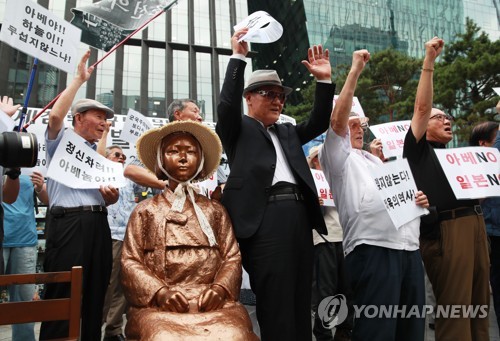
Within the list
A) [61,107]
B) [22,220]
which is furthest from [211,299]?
[22,220]

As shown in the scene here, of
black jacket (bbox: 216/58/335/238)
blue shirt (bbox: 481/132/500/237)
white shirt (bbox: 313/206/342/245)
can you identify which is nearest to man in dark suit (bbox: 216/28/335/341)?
black jacket (bbox: 216/58/335/238)

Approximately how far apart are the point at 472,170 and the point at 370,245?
1211 millimetres

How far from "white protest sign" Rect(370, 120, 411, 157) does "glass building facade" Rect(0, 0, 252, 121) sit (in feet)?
75.0

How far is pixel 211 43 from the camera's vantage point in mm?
29234

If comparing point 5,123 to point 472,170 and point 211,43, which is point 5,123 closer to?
point 472,170

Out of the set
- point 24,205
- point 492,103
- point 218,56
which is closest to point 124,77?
point 218,56

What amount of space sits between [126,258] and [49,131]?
130 centimetres

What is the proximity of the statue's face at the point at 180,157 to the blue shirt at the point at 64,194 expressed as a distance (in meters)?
0.86

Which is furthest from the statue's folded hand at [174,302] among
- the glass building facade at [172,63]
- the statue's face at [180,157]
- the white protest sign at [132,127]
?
the glass building facade at [172,63]

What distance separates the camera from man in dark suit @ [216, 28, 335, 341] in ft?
8.13

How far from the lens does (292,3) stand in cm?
4259

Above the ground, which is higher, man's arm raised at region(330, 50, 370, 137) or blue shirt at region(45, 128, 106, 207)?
man's arm raised at region(330, 50, 370, 137)

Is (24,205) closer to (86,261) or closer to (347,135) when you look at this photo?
(86,261)

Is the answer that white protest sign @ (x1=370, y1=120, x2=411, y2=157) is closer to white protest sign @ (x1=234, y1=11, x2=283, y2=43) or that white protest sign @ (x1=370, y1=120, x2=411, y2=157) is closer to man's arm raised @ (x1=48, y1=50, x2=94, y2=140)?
white protest sign @ (x1=234, y1=11, x2=283, y2=43)
